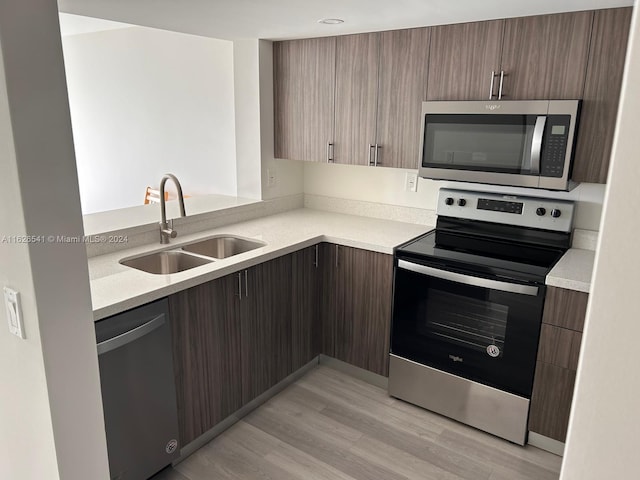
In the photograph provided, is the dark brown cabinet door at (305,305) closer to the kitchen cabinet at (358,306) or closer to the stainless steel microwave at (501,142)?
the kitchen cabinet at (358,306)

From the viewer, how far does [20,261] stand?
3.86 ft

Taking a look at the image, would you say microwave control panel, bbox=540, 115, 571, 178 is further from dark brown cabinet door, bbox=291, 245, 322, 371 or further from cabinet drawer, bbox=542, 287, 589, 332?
dark brown cabinet door, bbox=291, 245, 322, 371

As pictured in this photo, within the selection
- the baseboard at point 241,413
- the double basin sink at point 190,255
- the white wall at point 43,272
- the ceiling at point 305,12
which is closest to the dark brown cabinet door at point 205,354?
the baseboard at point 241,413

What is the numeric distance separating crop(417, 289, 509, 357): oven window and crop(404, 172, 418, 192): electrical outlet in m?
0.84

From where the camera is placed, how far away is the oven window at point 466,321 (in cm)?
226

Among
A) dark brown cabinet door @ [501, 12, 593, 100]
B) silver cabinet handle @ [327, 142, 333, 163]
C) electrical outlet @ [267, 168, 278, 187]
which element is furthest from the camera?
electrical outlet @ [267, 168, 278, 187]

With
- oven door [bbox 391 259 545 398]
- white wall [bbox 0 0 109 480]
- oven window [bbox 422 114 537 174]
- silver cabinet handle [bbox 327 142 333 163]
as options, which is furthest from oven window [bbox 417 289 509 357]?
white wall [bbox 0 0 109 480]

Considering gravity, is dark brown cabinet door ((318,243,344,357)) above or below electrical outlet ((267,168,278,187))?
below

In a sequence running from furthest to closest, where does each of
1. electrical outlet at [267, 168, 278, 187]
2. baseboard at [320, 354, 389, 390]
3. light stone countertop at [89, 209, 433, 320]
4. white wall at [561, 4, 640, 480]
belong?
electrical outlet at [267, 168, 278, 187], baseboard at [320, 354, 389, 390], light stone countertop at [89, 209, 433, 320], white wall at [561, 4, 640, 480]

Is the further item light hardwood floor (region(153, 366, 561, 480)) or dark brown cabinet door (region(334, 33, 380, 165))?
dark brown cabinet door (region(334, 33, 380, 165))

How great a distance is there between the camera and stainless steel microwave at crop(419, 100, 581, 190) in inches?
84.8

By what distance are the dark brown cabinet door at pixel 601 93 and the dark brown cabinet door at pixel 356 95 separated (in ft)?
3.53

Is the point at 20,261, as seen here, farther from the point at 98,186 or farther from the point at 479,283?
the point at 98,186

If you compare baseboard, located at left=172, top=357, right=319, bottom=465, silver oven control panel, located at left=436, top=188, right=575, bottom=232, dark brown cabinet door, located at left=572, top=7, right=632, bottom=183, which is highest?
dark brown cabinet door, located at left=572, top=7, right=632, bottom=183
